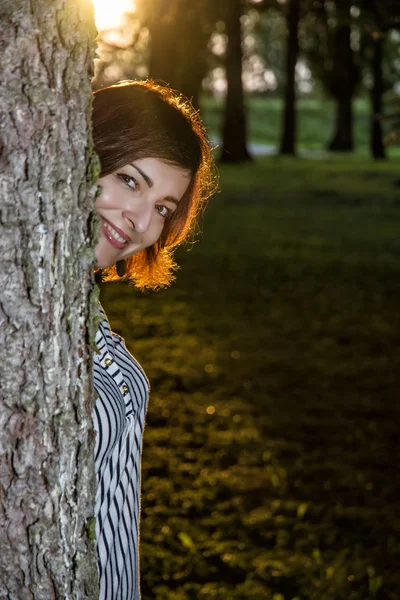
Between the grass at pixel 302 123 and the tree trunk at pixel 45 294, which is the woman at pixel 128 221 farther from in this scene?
the grass at pixel 302 123

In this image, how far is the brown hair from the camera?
7.78 feet

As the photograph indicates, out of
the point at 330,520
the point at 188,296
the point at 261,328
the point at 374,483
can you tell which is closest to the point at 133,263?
the point at 330,520

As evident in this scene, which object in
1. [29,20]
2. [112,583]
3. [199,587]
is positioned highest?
[29,20]

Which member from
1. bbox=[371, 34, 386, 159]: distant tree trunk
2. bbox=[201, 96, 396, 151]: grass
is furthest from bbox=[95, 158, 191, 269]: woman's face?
bbox=[201, 96, 396, 151]: grass

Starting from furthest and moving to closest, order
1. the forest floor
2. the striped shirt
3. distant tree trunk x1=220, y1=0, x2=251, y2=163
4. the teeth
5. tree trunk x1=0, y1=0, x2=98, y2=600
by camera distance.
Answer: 1. distant tree trunk x1=220, y1=0, x2=251, y2=163
2. the forest floor
3. the teeth
4. the striped shirt
5. tree trunk x1=0, y1=0, x2=98, y2=600

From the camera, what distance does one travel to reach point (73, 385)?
169 cm

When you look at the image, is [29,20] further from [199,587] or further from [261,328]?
[261,328]

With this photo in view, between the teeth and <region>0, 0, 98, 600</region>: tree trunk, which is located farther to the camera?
the teeth

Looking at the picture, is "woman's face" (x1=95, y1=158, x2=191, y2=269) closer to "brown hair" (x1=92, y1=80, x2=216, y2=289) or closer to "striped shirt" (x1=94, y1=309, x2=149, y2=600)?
"brown hair" (x1=92, y1=80, x2=216, y2=289)

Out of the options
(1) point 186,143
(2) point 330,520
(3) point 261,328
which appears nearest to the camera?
(1) point 186,143

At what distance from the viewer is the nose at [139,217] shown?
7.64 feet

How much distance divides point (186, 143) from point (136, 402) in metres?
0.78

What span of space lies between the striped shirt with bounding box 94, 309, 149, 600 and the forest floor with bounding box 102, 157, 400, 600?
2.20 meters

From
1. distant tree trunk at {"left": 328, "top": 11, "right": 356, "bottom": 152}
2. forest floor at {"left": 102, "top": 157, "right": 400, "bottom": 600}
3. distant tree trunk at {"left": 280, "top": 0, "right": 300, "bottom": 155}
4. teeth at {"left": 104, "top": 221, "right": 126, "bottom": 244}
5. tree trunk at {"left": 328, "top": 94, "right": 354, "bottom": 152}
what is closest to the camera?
teeth at {"left": 104, "top": 221, "right": 126, "bottom": 244}
